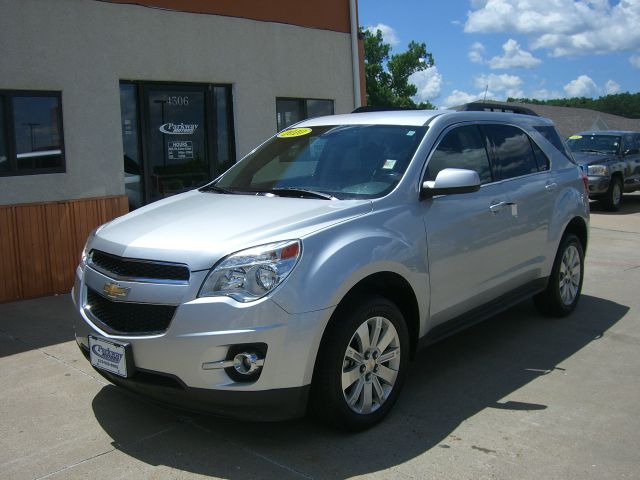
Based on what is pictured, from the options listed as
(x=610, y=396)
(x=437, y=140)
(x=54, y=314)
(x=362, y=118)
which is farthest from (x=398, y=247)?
(x=54, y=314)

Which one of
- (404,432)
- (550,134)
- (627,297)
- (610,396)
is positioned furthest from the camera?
(627,297)

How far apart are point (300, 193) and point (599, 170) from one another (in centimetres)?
1292

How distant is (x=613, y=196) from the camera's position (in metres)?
15.6

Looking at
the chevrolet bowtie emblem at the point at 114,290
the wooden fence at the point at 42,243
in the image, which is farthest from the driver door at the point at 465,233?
the wooden fence at the point at 42,243

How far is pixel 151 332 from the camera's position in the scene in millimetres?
3600

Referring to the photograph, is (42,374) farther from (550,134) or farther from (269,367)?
(550,134)

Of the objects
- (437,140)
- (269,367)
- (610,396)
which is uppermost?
(437,140)

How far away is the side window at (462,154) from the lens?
4.70 meters

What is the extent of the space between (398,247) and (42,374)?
9.41 feet

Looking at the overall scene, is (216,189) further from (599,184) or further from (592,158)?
(592,158)

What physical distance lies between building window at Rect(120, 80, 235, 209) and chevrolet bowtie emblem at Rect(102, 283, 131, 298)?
4.98 metres

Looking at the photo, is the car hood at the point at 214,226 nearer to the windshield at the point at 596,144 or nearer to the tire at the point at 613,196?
the tire at the point at 613,196

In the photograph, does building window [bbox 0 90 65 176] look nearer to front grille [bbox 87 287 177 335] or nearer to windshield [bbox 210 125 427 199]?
windshield [bbox 210 125 427 199]

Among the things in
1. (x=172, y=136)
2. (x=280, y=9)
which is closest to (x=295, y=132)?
(x=172, y=136)
